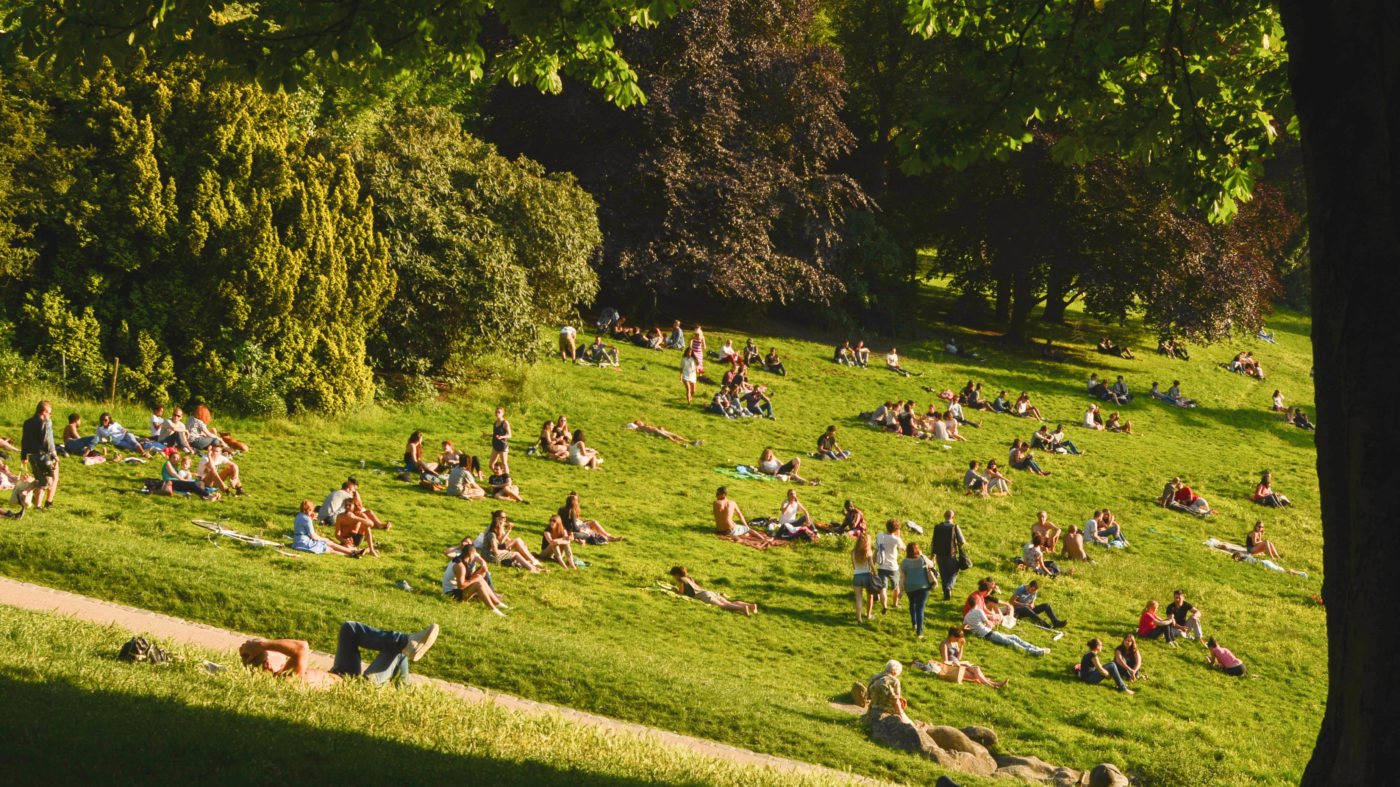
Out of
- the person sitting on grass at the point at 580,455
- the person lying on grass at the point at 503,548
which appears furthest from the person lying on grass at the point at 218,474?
the person sitting on grass at the point at 580,455

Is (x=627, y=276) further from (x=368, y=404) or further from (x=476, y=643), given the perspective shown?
(x=476, y=643)

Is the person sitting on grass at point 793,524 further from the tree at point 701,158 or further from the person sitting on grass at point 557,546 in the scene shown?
the tree at point 701,158

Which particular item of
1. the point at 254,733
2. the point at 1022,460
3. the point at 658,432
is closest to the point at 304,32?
the point at 254,733

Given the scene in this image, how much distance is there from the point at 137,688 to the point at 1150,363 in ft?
148

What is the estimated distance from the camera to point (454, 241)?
27.3m

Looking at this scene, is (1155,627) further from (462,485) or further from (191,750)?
(191,750)

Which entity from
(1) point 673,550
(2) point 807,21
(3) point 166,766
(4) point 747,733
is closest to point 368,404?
(1) point 673,550

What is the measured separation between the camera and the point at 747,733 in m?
12.0

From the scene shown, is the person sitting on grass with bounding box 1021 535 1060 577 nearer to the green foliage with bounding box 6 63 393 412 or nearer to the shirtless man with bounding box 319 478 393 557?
the shirtless man with bounding box 319 478 393 557

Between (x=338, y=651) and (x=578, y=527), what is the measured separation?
8396 millimetres

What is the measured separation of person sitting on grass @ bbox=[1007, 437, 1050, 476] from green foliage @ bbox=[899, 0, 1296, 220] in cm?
2037

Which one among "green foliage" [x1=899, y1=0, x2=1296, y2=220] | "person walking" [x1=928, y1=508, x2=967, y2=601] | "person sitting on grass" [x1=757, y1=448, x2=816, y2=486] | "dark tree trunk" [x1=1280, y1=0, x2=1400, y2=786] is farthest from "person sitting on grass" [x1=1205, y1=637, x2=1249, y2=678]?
"dark tree trunk" [x1=1280, y1=0, x2=1400, y2=786]

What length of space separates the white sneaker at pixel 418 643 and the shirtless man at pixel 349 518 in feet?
19.0

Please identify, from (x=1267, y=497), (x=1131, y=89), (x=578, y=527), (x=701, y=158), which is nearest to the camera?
(x=1131, y=89)
